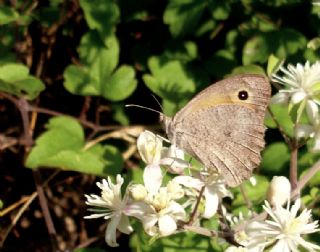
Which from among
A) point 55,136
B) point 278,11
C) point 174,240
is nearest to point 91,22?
Result: point 55,136

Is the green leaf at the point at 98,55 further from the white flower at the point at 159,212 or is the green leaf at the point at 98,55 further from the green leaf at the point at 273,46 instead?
the white flower at the point at 159,212

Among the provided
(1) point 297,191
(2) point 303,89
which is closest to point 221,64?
(2) point 303,89

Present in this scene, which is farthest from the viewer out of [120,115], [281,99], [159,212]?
[120,115]

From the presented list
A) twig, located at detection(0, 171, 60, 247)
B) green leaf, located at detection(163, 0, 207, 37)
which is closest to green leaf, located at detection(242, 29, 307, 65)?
green leaf, located at detection(163, 0, 207, 37)

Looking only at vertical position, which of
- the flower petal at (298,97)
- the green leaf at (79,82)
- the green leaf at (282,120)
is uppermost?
the flower petal at (298,97)

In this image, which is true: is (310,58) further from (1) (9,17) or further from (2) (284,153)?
(1) (9,17)

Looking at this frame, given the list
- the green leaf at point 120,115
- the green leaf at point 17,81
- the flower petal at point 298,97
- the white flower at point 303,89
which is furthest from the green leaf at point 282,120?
the green leaf at point 17,81

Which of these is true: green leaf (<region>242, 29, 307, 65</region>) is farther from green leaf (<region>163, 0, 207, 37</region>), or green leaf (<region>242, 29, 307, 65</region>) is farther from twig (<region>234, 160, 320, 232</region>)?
twig (<region>234, 160, 320, 232</region>)

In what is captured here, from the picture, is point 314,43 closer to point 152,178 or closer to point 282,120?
point 282,120
